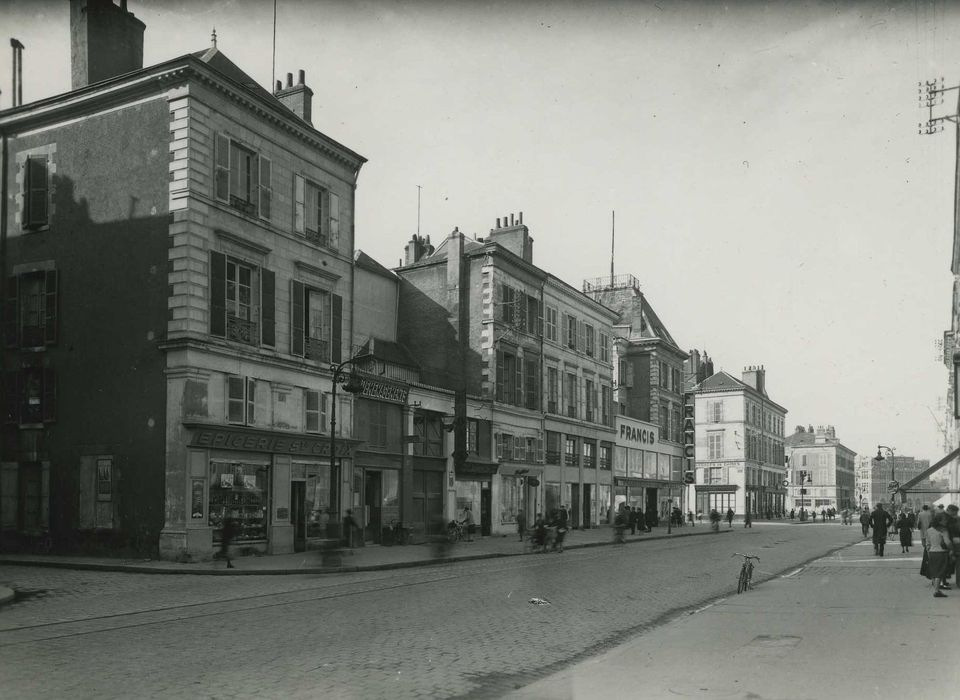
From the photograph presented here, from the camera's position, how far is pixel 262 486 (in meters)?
24.3

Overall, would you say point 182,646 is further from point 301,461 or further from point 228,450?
point 301,461

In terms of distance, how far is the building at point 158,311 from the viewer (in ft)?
73.0

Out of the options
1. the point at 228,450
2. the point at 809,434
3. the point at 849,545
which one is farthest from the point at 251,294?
the point at 809,434

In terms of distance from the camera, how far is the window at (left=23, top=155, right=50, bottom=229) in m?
25.0

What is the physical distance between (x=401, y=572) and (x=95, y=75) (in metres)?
16.0

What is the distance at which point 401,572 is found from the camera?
20391mm

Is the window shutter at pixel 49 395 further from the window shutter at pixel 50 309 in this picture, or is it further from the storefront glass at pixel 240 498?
the storefront glass at pixel 240 498

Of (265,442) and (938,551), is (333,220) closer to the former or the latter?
(265,442)

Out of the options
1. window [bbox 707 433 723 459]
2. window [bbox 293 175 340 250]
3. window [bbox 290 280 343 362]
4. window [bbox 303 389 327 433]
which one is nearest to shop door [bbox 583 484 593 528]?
window [bbox 290 280 343 362]

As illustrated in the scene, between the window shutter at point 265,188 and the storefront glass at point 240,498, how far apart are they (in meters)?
6.98

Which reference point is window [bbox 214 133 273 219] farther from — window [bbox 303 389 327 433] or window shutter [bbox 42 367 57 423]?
window shutter [bbox 42 367 57 423]

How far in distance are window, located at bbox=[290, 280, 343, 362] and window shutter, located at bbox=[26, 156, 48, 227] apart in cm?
706

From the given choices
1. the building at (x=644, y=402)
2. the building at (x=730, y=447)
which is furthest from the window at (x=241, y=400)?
the building at (x=730, y=447)

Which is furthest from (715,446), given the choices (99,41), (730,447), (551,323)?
(99,41)
